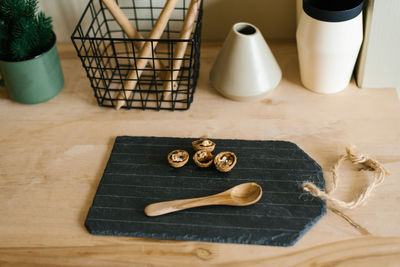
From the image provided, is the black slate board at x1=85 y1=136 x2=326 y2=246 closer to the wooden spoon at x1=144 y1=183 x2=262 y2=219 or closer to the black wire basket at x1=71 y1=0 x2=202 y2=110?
the wooden spoon at x1=144 y1=183 x2=262 y2=219

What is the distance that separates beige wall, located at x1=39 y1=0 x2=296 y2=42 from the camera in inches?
36.9

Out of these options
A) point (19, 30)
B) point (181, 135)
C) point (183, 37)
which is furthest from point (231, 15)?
point (19, 30)

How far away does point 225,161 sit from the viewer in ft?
2.22

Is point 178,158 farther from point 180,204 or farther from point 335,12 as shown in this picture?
point 335,12

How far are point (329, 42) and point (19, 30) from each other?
1.84ft

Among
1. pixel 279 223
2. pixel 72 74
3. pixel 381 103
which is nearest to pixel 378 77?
pixel 381 103

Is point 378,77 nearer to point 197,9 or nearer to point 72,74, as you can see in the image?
point 197,9

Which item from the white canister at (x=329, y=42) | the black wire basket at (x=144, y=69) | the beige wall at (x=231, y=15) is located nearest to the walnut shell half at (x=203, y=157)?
the black wire basket at (x=144, y=69)

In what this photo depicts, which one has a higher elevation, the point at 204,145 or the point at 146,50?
the point at 146,50

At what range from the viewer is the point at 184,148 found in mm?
719

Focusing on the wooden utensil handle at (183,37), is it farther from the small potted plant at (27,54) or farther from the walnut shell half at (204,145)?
A: the small potted plant at (27,54)

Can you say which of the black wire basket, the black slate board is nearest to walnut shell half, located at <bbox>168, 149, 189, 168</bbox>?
the black slate board

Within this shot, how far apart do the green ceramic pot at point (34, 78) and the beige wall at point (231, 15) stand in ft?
0.61

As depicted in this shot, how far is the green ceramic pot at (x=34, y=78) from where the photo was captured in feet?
2.52
